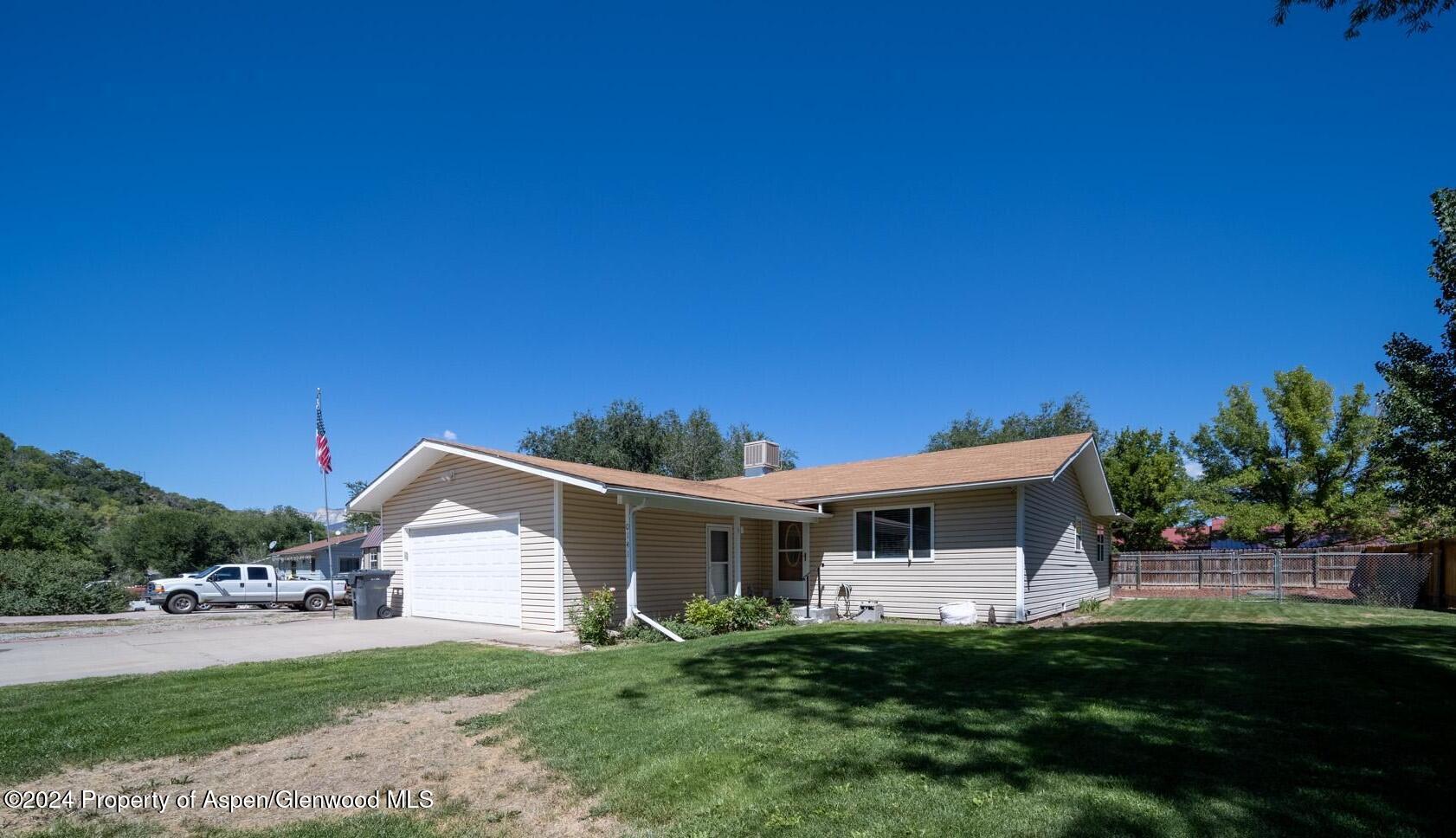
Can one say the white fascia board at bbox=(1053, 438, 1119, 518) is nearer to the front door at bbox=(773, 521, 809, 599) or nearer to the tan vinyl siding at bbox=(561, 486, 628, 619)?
the front door at bbox=(773, 521, 809, 599)

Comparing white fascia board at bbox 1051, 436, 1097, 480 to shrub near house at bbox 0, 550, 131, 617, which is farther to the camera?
shrub near house at bbox 0, 550, 131, 617

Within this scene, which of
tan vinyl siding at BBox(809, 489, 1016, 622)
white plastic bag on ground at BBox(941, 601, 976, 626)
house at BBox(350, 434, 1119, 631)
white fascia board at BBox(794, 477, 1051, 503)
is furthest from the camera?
tan vinyl siding at BBox(809, 489, 1016, 622)

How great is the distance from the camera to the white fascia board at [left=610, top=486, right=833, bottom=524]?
12.7 metres

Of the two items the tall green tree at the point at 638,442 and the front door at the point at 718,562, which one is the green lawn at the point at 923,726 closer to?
the front door at the point at 718,562

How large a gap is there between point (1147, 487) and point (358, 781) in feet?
100

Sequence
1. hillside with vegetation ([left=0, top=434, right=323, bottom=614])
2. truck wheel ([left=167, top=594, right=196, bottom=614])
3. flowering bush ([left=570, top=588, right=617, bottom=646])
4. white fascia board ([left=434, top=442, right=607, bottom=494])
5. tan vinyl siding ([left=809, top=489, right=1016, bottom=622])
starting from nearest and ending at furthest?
flowering bush ([left=570, top=588, right=617, bottom=646]) → white fascia board ([left=434, top=442, right=607, bottom=494]) → tan vinyl siding ([left=809, top=489, right=1016, bottom=622]) → truck wheel ([left=167, top=594, right=196, bottom=614]) → hillside with vegetation ([left=0, top=434, right=323, bottom=614])

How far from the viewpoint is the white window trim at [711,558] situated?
53.0 ft

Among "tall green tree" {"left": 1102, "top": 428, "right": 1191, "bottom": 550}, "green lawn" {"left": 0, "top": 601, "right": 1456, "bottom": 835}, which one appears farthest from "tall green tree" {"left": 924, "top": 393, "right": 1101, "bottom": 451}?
"green lawn" {"left": 0, "top": 601, "right": 1456, "bottom": 835}

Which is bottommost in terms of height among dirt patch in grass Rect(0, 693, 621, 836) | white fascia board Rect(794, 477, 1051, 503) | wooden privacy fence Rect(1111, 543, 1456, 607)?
wooden privacy fence Rect(1111, 543, 1456, 607)

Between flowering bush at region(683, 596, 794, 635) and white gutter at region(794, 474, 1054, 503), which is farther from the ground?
white gutter at region(794, 474, 1054, 503)

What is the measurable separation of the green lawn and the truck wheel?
15.7 m

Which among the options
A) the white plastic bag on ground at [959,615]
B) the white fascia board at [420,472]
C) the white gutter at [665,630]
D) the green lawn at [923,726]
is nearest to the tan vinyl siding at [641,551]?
the white fascia board at [420,472]

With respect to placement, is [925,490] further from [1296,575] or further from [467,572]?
[1296,575]

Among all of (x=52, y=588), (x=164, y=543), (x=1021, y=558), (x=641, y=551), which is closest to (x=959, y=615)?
(x=1021, y=558)
